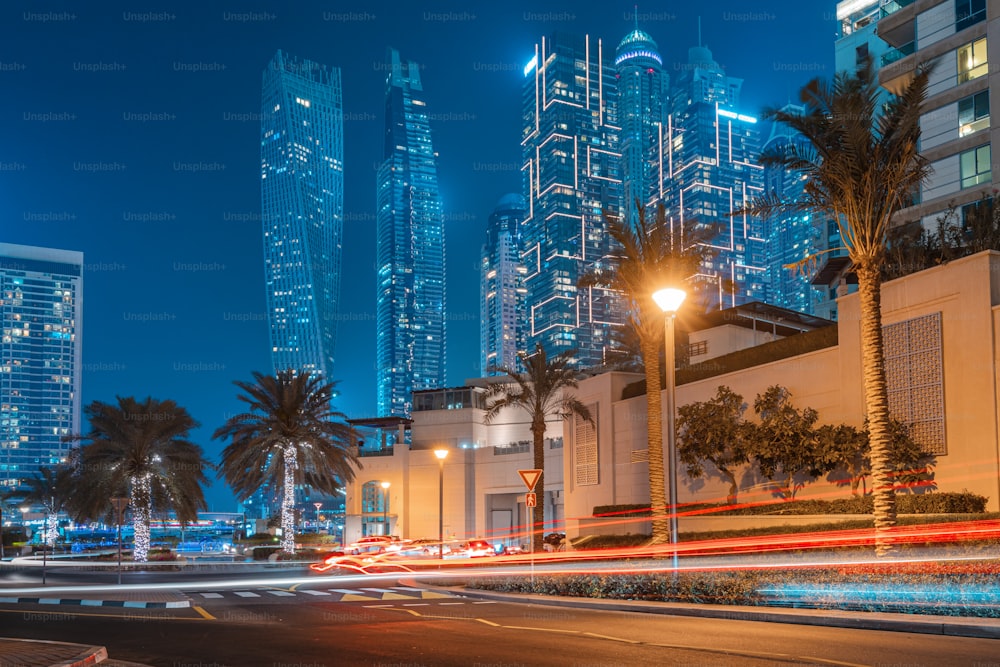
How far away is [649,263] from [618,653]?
2344 cm

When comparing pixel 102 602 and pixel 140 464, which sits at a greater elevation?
pixel 140 464

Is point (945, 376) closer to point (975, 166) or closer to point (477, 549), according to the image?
point (477, 549)

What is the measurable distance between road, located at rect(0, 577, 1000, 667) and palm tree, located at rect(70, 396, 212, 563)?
28.2 metres

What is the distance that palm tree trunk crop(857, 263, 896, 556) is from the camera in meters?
22.1

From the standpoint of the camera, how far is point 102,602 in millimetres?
23859

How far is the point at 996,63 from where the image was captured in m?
48.0

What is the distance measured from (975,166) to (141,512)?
48.7m

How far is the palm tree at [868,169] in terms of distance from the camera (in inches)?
917

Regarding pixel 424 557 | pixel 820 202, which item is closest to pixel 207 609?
pixel 820 202

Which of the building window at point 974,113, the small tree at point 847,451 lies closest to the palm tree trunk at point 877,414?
the small tree at point 847,451

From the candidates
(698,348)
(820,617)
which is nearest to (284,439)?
(698,348)

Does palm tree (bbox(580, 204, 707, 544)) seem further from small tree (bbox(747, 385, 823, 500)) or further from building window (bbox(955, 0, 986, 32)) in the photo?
building window (bbox(955, 0, 986, 32))

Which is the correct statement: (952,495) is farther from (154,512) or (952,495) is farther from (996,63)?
(154,512)

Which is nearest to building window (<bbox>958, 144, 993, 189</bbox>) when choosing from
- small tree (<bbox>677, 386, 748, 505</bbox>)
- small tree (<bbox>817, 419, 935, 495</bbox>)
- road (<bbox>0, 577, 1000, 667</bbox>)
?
small tree (<bbox>677, 386, 748, 505</bbox>)
